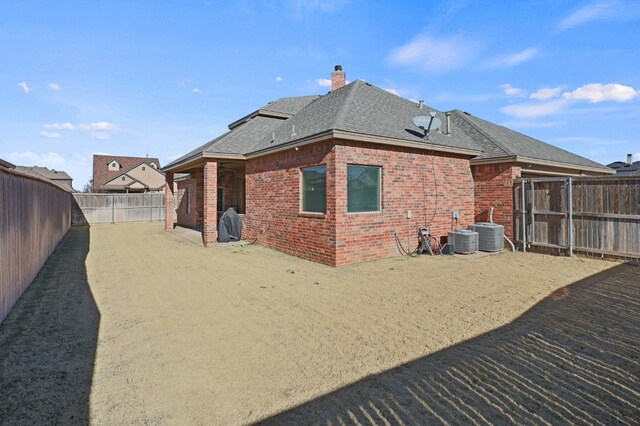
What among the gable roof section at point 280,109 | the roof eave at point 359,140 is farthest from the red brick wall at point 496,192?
the gable roof section at point 280,109

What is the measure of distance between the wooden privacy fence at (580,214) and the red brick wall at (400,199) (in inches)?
74.5

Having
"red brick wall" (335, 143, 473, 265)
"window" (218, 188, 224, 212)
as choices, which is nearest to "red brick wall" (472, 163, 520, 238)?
"red brick wall" (335, 143, 473, 265)

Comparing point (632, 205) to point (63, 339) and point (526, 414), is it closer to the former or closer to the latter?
point (526, 414)

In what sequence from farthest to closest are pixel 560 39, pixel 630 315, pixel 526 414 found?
pixel 560 39 < pixel 630 315 < pixel 526 414

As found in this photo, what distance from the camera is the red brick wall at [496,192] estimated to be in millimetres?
10922

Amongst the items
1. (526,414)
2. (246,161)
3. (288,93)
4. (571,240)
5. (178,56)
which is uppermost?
(288,93)

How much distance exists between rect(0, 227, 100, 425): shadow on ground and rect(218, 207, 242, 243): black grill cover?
20.4 feet

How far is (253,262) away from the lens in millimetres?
9031

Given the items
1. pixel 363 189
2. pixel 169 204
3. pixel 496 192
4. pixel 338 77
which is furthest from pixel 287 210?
pixel 169 204

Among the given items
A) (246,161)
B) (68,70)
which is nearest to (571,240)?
(246,161)

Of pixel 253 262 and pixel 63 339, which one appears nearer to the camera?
pixel 63 339

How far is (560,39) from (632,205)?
6.06 metres

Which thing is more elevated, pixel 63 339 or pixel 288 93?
pixel 288 93

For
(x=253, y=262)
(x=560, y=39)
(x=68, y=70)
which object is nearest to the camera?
(x=253, y=262)
